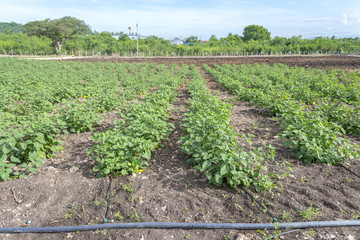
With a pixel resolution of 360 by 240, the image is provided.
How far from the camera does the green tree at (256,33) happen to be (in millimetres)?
83812

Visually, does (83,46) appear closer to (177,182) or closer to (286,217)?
(177,182)

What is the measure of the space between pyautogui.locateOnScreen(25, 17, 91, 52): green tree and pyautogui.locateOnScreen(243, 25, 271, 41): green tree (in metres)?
61.3

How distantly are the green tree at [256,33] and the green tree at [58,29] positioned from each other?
61316mm

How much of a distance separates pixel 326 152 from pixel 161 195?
3039 millimetres

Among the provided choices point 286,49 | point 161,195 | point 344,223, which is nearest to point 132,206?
point 161,195

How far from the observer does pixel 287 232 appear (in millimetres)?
2605

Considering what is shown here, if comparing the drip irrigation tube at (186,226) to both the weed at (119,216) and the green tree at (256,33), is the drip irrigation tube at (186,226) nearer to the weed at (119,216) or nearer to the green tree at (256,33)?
the weed at (119,216)

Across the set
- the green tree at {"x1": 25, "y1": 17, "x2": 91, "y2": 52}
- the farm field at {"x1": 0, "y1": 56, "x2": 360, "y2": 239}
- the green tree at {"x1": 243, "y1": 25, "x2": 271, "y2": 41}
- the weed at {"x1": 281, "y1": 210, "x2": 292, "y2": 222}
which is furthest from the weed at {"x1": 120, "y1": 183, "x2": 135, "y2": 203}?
the green tree at {"x1": 243, "y1": 25, "x2": 271, "y2": 41}

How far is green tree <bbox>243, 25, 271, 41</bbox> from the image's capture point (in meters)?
83.8

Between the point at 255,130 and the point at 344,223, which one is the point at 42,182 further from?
the point at 255,130

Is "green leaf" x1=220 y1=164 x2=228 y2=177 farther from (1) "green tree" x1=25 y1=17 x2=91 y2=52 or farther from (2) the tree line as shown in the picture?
(1) "green tree" x1=25 y1=17 x2=91 y2=52

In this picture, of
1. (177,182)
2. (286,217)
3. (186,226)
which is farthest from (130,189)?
(286,217)

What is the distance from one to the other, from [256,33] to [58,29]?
68410 mm

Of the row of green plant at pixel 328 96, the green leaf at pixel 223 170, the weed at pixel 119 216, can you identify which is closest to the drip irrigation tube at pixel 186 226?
the weed at pixel 119 216
